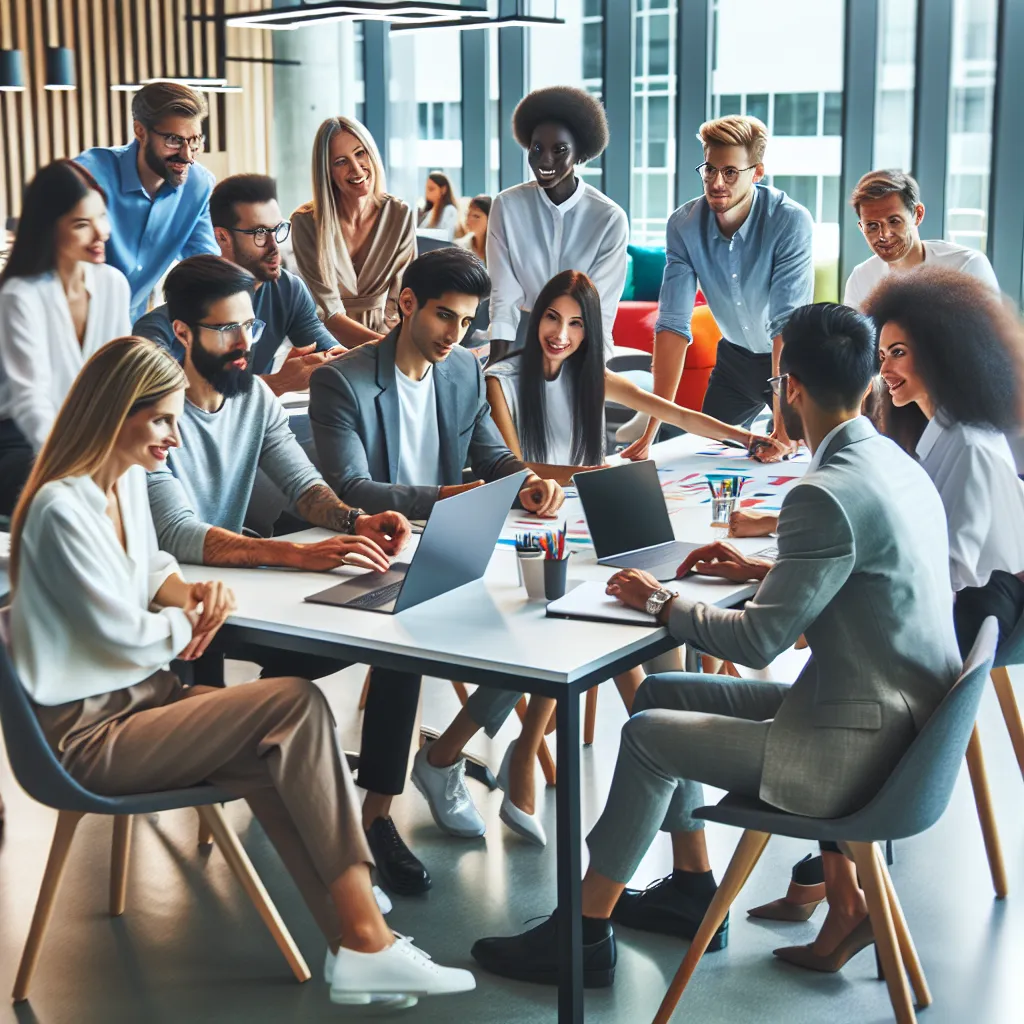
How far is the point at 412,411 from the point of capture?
11.3 ft

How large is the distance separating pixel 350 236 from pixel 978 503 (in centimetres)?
254

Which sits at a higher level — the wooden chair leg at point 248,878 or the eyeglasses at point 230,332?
the eyeglasses at point 230,332

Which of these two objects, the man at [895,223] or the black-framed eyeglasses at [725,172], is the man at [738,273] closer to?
the black-framed eyeglasses at [725,172]

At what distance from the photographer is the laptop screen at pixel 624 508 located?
2832 mm

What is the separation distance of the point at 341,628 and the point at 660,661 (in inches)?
40.5

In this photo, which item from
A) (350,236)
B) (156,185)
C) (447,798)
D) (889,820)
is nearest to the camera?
(889,820)

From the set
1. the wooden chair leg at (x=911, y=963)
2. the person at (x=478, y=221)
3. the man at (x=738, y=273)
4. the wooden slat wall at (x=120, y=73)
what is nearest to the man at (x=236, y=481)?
the wooden chair leg at (x=911, y=963)

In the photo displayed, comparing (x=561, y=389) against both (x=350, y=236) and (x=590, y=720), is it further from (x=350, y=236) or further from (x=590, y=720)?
(x=350, y=236)

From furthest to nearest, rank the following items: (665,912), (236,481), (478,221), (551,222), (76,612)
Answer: (478,221) < (551,222) < (236,481) < (665,912) < (76,612)

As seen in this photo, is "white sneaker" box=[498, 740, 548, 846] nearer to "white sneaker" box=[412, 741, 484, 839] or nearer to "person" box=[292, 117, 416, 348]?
"white sneaker" box=[412, 741, 484, 839]

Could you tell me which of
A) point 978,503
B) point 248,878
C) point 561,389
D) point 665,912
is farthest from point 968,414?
point 248,878

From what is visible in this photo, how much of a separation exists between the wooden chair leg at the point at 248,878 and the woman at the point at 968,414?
1.03m

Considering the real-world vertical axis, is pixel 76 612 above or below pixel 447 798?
above

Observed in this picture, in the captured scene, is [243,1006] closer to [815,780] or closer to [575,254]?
[815,780]
